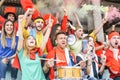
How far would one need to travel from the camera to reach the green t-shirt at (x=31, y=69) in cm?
580

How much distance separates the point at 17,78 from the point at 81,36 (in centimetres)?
159

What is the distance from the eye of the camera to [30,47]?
5.91 metres

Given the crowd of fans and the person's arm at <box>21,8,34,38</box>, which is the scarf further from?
the person's arm at <box>21,8,34,38</box>

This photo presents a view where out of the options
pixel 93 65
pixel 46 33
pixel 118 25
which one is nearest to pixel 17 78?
pixel 46 33

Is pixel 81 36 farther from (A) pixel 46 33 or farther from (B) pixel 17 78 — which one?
(B) pixel 17 78

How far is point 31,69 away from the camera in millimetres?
5816

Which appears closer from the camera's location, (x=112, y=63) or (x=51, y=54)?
(x=51, y=54)

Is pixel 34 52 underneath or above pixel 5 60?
above

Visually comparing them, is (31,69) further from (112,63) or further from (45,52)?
(112,63)

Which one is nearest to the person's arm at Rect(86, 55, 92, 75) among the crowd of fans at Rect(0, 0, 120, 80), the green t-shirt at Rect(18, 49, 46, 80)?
the crowd of fans at Rect(0, 0, 120, 80)

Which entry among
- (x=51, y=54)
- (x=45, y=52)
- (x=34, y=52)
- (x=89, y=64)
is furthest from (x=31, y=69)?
(x=89, y=64)

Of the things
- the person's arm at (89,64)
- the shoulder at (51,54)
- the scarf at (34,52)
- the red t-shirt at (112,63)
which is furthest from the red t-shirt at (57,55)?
the red t-shirt at (112,63)

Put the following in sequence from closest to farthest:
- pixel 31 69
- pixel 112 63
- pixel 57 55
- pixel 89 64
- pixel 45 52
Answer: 1. pixel 31 69
2. pixel 57 55
3. pixel 89 64
4. pixel 45 52
5. pixel 112 63

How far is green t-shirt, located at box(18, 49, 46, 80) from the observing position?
5.80m
